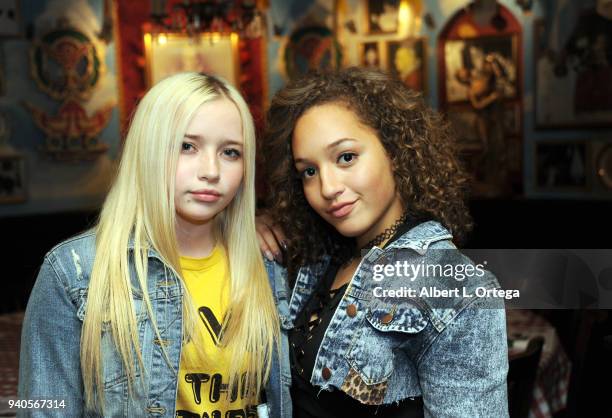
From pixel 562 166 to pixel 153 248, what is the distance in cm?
399

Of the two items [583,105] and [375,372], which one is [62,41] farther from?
[375,372]

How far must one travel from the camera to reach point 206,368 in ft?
4.37

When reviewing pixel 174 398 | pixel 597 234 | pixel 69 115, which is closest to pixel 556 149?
pixel 597 234

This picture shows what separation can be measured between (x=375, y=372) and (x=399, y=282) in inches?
6.8

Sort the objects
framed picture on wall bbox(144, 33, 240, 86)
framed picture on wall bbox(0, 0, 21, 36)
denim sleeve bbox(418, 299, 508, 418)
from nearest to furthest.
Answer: denim sleeve bbox(418, 299, 508, 418) < framed picture on wall bbox(0, 0, 21, 36) < framed picture on wall bbox(144, 33, 240, 86)

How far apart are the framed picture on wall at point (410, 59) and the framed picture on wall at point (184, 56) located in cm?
118

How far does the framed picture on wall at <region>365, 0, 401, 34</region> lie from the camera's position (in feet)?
16.8

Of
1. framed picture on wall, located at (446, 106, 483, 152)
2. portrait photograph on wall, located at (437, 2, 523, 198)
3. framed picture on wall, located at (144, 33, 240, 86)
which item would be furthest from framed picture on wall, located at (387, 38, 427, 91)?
framed picture on wall, located at (144, 33, 240, 86)

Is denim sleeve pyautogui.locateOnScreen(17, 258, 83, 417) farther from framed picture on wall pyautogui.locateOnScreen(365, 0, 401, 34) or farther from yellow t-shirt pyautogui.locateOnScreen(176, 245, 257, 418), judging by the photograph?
framed picture on wall pyautogui.locateOnScreen(365, 0, 401, 34)

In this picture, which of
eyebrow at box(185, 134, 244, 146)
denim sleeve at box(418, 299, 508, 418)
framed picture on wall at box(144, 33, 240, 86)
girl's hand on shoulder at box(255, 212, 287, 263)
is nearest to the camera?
denim sleeve at box(418, 299, 508, 418)

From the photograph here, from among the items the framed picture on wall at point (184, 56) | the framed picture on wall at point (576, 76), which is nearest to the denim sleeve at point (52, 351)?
the framed picture on wall at point (184, 56)

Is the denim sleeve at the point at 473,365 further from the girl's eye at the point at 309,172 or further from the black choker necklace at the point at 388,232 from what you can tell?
the girl's eye at the point at 309,172

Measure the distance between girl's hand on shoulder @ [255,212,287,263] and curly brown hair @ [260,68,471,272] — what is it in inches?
1.3

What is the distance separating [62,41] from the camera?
4.76 m
